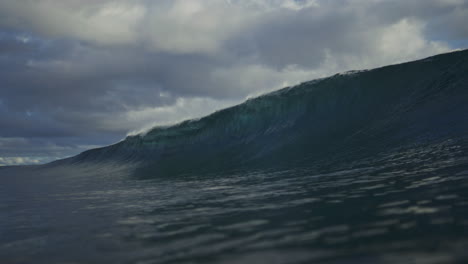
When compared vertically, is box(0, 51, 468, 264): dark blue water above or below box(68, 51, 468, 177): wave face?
below

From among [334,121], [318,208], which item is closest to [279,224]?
[318,208]

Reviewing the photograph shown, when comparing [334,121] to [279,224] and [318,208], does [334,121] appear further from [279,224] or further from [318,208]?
[279,224]

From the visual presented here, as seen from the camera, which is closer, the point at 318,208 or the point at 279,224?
the point at 279,224

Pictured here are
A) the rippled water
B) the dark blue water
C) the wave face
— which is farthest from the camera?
the wave face

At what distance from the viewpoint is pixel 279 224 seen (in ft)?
11.3

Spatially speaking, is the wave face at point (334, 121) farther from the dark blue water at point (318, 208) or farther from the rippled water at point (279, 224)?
the rippled water at point (279, 224)

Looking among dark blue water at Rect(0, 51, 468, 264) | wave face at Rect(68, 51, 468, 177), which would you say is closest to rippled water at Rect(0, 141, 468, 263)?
dark blue water at Rect(0, 51, 468, 264)

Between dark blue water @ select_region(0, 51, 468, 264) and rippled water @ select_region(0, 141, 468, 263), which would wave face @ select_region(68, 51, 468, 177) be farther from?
rippled water @ select_region(0, 141, 468, 263)

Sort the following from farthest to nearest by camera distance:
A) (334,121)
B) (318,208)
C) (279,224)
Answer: (334,121) < (318,208) < (279,224)

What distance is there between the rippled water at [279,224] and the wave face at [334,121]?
3.14 meters

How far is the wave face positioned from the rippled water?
314cm

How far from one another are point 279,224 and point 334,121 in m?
11.2

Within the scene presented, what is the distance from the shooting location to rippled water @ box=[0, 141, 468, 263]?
2.47 metres

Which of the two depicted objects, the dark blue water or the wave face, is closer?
the dark blue water
